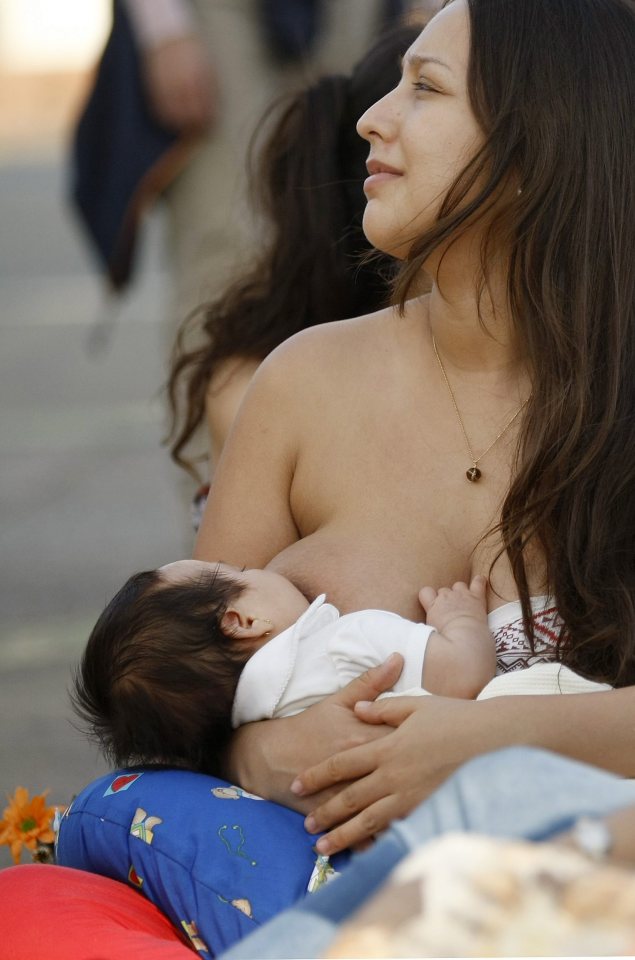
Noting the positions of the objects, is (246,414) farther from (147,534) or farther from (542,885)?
(147,534)

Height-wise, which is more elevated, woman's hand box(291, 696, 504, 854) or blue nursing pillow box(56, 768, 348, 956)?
woman's hand box(291, 696, 504, 854)

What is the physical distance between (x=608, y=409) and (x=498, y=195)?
0.37m

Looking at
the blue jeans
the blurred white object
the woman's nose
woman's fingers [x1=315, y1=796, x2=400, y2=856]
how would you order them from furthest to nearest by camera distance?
1. the woman's nose
2. woman's fingers [x1=315, y1=796, x2=400, y2=856]
3. the blue jeans
4. the blurred white object

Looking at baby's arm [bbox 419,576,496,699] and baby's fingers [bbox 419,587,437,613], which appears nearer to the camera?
baby's arm [bbox 419,576,496,699]

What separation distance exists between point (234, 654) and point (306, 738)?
176 millimetres

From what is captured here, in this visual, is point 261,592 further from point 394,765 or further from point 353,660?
point 394,765

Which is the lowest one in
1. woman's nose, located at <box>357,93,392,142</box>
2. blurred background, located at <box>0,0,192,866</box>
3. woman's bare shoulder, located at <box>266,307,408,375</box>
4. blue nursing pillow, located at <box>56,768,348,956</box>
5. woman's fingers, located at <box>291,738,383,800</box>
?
blurred background, located at <box>0,0,192,866</box>

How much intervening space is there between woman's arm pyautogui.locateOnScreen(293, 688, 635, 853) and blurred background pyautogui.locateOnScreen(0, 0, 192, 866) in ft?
5.03

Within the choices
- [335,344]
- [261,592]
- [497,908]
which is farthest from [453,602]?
[497,908]

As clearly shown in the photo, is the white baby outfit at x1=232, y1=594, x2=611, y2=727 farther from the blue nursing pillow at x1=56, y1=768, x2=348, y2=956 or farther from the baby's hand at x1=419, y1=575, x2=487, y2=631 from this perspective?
the blue nursing pillow at x1=56, y1=768, x2=348, y2=956

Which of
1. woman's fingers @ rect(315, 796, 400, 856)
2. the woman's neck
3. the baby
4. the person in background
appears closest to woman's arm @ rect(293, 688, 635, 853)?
woman's fingers @ rect(315, 796, 400, 856)

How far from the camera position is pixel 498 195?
230 centimetres

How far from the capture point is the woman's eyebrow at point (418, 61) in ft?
7.55

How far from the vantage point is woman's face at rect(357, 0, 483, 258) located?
2.28 metres
